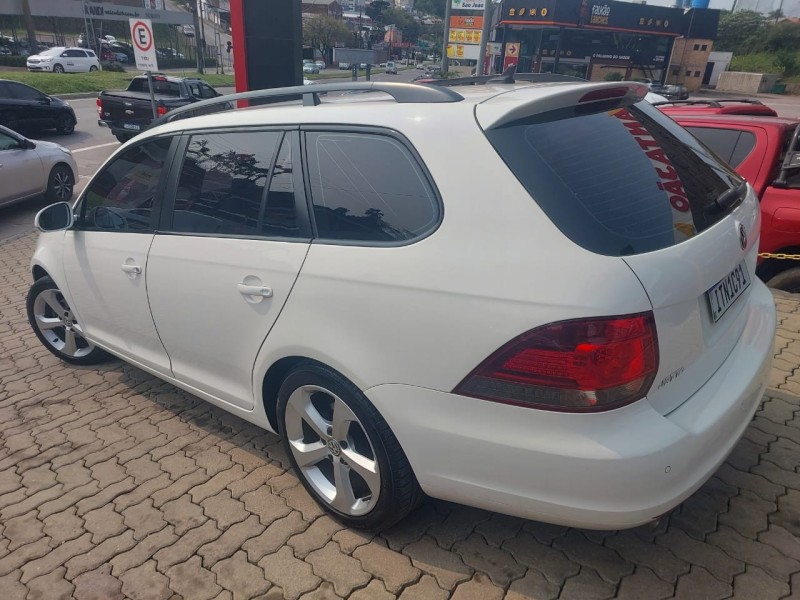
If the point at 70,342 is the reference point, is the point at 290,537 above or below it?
Result: above

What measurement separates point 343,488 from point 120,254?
1783mm

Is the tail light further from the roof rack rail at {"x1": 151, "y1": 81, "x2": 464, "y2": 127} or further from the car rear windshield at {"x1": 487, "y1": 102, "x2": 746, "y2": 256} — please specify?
the roof rack rail at {"x1": 151, "y1": 81, "x2": 464, "y2": 127}

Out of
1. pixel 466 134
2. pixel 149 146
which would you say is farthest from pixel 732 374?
pixel 149 146

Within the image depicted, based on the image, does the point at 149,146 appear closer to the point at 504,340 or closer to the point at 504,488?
the point at 504,340

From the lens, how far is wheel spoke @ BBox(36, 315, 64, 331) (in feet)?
13.4

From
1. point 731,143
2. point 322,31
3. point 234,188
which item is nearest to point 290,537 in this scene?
point 234,188

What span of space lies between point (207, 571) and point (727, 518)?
→ 2155 mm

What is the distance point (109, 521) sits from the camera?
262 cm

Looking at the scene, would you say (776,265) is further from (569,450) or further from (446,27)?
(446,27)

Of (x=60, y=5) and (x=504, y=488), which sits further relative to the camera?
(x=60, y=5)

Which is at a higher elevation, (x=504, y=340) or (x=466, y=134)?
(x=466, y=134)

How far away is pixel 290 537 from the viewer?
2486mm

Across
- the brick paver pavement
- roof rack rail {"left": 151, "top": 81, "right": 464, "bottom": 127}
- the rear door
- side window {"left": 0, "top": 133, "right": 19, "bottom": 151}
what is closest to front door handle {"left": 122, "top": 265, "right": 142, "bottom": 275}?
the rear door

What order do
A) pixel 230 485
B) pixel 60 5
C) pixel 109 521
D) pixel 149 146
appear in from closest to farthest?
pixel 109 521 < pixel 230 485 < pixel 149 146 < pixel 60 5
